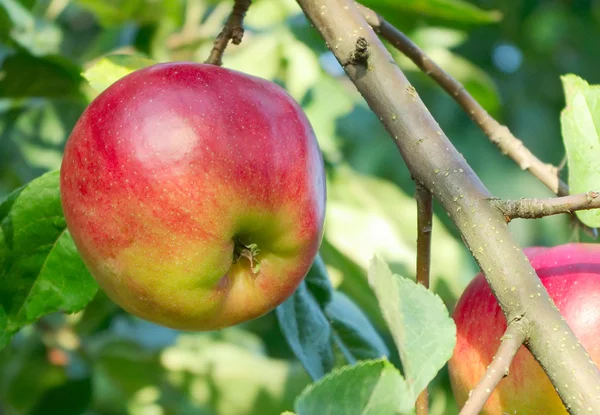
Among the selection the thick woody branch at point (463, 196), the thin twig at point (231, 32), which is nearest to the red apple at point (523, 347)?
the thick woody branch at point (463, 196)

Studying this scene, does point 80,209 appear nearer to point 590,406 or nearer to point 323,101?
point 590,406

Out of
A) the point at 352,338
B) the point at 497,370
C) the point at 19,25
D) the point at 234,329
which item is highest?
the point at 497,370

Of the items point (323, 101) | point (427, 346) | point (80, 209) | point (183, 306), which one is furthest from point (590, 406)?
point (323, 101)

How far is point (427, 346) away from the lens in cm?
55

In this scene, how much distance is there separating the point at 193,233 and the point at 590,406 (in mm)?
359

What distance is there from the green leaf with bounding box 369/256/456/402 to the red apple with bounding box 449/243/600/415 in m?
0.23

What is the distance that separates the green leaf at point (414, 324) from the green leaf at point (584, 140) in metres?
0.33

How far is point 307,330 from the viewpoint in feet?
3.37

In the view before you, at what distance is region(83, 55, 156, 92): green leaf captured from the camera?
0.94m

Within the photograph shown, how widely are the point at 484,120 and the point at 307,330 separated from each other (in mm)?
352

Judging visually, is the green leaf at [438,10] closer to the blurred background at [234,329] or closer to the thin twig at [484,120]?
the blurred background at [234,329]

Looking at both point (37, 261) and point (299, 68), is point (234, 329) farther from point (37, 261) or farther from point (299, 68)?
point (37, 261)

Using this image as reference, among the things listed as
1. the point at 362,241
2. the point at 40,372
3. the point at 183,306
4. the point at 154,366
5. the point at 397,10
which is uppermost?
the point at 397,10

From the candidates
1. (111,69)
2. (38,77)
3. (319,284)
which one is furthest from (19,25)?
(319,284)
